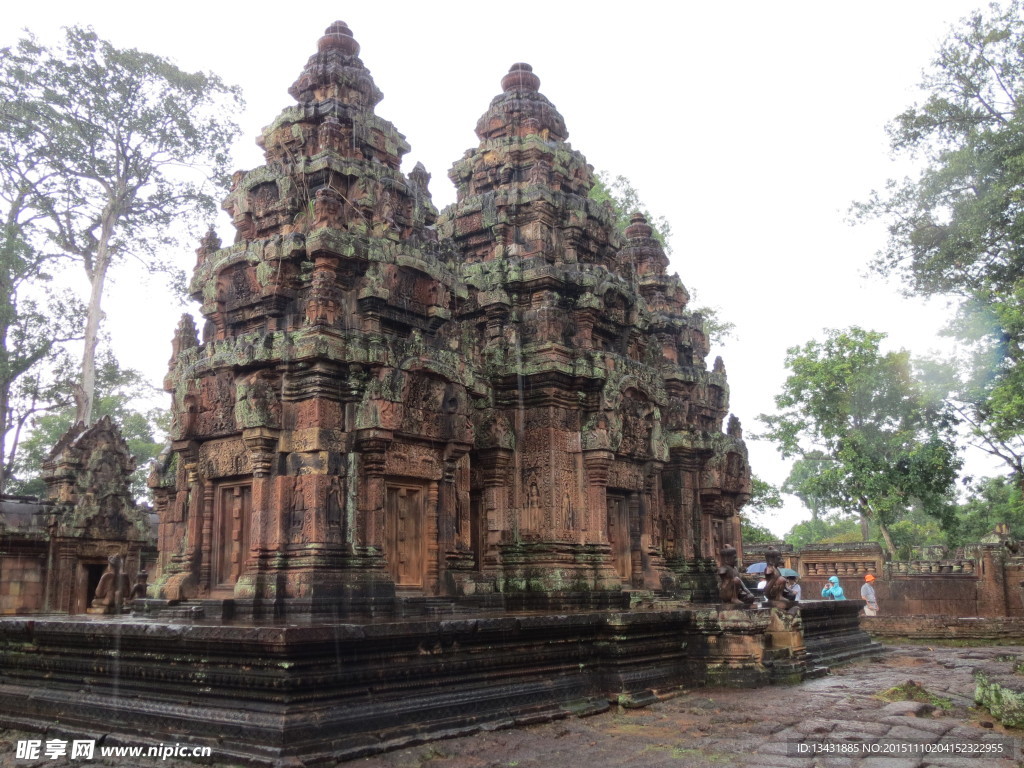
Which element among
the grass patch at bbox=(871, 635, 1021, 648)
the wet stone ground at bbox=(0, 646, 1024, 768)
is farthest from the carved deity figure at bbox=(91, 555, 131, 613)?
the grass patch at bbox=(871, 635, 1021, 648)

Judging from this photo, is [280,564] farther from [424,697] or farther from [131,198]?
[131,198]

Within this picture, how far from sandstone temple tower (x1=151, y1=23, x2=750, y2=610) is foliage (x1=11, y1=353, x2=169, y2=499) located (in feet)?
81.0

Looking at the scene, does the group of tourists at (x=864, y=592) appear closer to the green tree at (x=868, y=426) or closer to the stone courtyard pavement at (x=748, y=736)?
the green tree at (x=868, y=426)

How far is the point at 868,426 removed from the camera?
98.0ft

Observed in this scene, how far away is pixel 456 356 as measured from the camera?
35.0ft

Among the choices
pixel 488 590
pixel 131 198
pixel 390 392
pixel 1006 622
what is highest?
pixel 131 198

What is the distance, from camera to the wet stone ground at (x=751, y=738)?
6062 millimetres

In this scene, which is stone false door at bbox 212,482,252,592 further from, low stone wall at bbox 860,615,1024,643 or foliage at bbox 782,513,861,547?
foliage at bbox 782,513,861,547

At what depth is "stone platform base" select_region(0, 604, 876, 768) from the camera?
618 cm

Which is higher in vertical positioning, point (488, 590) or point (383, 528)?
point (383, 528)

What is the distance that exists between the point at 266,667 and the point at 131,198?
2302 centimetres

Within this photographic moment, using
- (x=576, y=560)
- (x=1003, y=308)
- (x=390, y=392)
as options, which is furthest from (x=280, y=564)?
(x=1003, y=308)

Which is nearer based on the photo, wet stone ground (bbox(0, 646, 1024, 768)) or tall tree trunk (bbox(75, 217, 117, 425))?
wet stone ground (bbox(0, 646, 1024, 768))

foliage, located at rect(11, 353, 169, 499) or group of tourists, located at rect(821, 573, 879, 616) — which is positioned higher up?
foliage, located at rect(11, 353, 169, 499)
